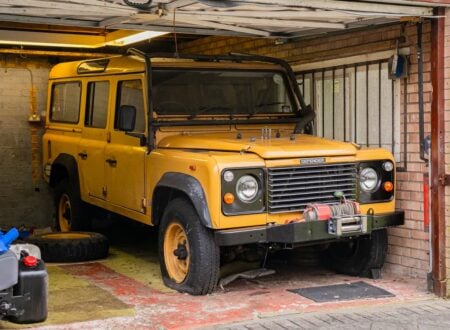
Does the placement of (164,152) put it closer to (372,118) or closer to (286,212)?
(286,212)

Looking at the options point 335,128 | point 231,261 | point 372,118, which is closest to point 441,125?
point 372,118

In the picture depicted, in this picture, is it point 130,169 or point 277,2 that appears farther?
point 130,169

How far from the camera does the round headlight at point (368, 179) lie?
719cm

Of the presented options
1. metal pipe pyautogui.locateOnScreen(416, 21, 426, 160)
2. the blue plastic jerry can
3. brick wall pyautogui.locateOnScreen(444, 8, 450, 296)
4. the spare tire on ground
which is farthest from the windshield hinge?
brick wall pyautogui.locateOnScreen(444, 8, 450, 296)

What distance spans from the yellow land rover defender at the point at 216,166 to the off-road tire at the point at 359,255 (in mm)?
14

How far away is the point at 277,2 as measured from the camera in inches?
250

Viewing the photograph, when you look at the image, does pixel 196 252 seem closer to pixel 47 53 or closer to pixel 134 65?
pixel 134 65

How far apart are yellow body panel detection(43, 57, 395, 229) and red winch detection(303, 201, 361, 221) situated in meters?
0.13

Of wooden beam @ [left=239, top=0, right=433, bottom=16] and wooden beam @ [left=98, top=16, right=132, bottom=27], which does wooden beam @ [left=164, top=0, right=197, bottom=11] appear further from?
wooden beam @ [left=98, top=16, right=132, bottom=27]

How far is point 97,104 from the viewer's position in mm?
9406

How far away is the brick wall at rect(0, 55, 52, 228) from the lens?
38.1 feet

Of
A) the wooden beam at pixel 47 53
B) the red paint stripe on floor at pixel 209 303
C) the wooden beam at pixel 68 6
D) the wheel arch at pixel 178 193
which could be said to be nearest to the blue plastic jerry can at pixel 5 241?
the red paint stripe on floor at pixel 209 303

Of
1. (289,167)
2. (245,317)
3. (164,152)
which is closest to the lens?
(245,317)

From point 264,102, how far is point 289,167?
181 centimetres
